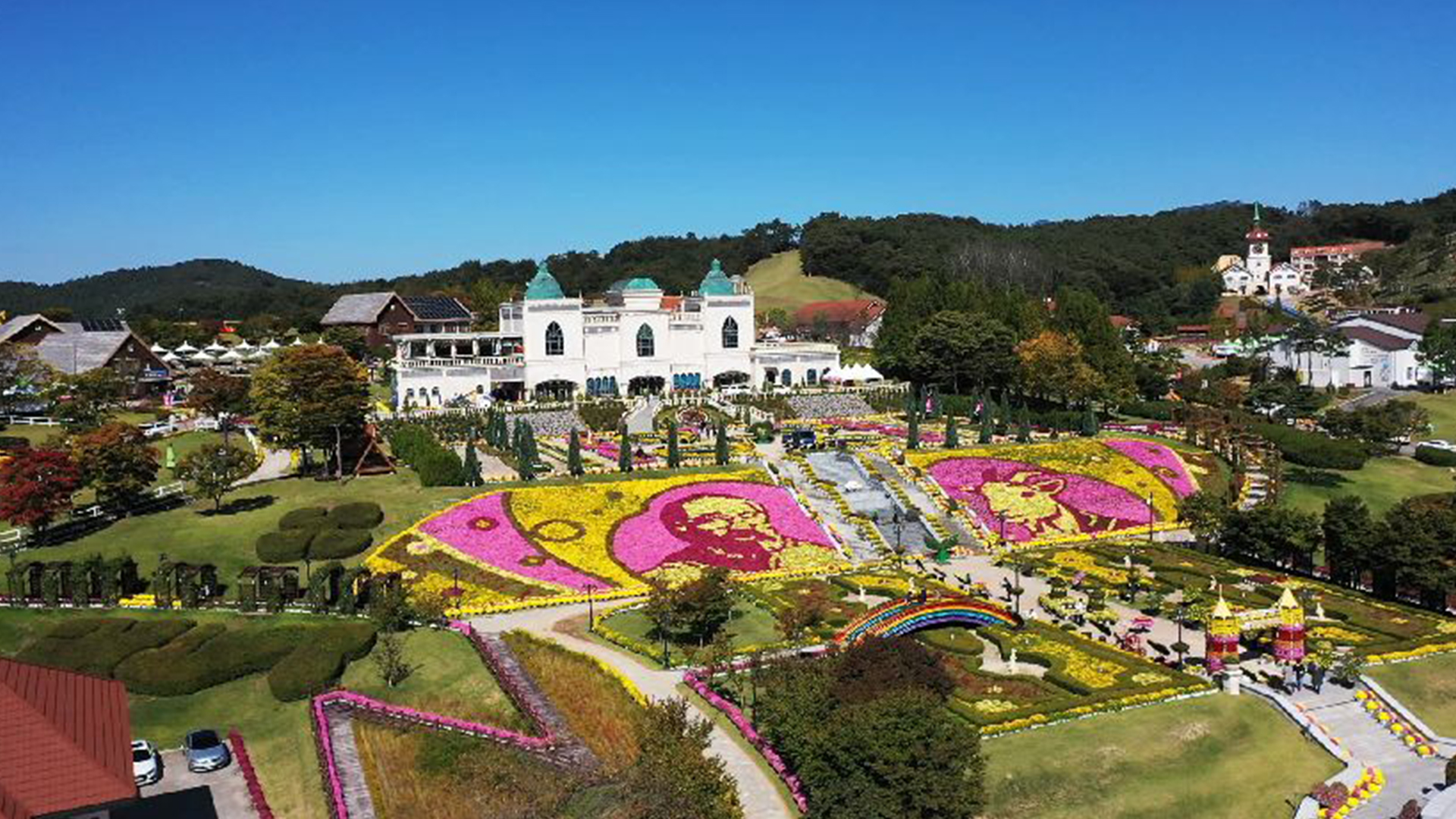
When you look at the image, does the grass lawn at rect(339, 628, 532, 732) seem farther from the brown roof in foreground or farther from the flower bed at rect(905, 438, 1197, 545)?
the flower bed at rect(905, 438, 1197, 545)

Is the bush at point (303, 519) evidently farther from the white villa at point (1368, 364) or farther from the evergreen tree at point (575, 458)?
the white villa at point (1368, 364)

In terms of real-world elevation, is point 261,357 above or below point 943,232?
below

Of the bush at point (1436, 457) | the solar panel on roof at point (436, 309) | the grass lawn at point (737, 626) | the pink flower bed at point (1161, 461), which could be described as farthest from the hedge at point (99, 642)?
the solar panel on roof at point (436, 309)

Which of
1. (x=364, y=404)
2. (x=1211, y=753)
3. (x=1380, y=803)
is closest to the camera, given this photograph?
(x=1380, y=803)

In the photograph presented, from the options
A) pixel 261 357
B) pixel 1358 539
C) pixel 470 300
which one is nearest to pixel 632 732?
pixel 1358 539

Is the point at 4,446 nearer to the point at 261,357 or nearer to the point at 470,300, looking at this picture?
the point at 261,357

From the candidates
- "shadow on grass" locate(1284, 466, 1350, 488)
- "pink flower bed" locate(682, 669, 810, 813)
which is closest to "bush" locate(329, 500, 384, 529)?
"pink flower bed" locate(682, 669, 810, 813)

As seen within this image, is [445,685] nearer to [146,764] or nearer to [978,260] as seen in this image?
[146,764]
